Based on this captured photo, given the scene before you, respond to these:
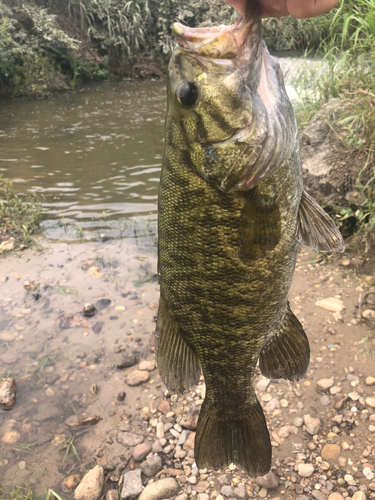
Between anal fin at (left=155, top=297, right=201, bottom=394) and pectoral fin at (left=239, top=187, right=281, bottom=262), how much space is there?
0.52m

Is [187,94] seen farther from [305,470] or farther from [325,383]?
[325,383]

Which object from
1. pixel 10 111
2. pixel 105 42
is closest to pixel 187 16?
pixel 105 42

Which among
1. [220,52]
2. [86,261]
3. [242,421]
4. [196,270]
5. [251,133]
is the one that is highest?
[220,52]

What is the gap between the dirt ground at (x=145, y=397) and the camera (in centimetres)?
260

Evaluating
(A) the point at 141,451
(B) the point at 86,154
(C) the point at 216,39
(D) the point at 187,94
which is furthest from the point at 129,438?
(B) the point at 86,154

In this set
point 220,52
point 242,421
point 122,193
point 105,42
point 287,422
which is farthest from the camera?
point 105,42

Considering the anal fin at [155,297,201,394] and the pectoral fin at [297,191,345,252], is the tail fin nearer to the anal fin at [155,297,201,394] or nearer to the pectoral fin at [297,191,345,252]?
the anal fin at [155,297,201,394]

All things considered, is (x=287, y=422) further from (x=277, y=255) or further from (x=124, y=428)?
(x=277, y=255)

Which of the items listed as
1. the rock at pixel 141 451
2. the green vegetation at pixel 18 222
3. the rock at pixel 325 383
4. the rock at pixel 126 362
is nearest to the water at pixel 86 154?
the green vegetation at pixel 18 222

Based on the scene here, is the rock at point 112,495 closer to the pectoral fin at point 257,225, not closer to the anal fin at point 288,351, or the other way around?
the anal fin at point 288,351

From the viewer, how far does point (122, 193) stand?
7488 millimetres

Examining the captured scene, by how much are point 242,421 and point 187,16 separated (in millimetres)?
20914

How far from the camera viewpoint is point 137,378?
3.52 meters

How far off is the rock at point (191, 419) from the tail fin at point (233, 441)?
4.14 ft
